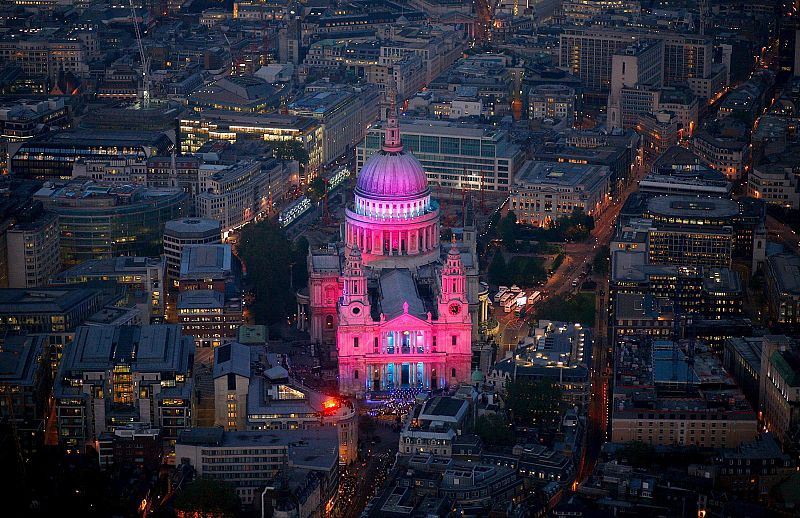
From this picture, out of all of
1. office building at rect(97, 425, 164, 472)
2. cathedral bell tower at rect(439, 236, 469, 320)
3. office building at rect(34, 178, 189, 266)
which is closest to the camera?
office building at rect(97, 425, 164, 472)

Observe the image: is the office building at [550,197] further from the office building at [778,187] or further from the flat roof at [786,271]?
the flat roof at [786,271]

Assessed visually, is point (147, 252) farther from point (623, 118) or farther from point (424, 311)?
point (623, 118)

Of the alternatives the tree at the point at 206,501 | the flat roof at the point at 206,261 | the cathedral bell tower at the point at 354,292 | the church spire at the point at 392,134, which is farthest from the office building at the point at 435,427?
the church spire at the point at 392,134

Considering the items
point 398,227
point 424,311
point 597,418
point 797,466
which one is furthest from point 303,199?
point 797,466

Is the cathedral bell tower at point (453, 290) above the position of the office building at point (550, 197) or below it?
above

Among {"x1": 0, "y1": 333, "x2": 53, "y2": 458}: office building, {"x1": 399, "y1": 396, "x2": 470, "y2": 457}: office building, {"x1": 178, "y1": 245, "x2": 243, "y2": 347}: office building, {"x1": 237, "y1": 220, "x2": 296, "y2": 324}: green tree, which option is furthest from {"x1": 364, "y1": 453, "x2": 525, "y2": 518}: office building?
{"x1": 237, "y1": 220, "x2": 296, "y2": 324}: green tree

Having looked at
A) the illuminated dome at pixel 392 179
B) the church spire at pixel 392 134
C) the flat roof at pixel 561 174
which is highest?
the church spire at pixel 392 134

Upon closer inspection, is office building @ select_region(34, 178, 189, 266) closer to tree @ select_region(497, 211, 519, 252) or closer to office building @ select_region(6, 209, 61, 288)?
office building @ select_region(6, 209, 61, 288)
